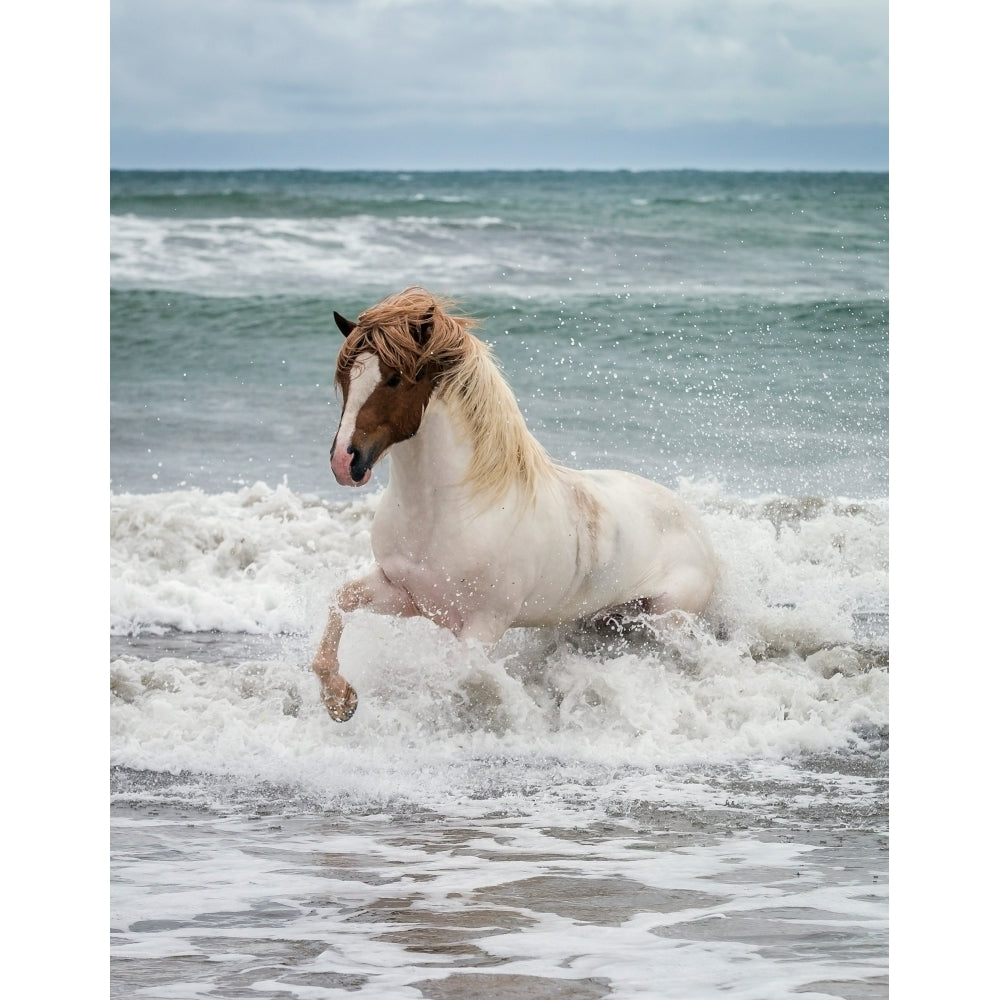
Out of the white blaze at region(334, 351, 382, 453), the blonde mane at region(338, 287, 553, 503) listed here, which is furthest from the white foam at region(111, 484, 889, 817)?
the white blaze at region(334, 351, 382, 453)

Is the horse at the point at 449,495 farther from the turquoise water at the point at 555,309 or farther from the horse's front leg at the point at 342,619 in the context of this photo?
the turquoise water at the point at 555,309

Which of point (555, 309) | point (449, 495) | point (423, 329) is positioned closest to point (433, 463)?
point (449, 495)

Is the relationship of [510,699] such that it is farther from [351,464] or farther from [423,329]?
[423,329]

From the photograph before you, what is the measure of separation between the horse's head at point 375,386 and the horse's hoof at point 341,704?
0.53 meters

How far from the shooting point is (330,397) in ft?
26.1

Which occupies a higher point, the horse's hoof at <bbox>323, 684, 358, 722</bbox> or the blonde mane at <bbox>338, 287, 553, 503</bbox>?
the blonde mane at <bbox>338, 287, 553, 503</bbox>

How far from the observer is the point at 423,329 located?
3.27m

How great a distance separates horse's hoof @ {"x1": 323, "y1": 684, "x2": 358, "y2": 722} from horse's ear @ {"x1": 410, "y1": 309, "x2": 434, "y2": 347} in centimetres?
88

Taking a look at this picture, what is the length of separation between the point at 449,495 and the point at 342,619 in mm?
421

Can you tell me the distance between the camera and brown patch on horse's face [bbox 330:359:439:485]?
3.16 metres

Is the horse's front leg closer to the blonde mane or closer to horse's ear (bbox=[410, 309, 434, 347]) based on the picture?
the blonde mane
